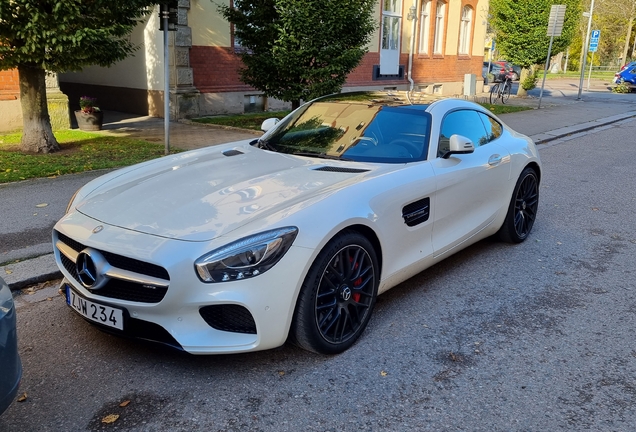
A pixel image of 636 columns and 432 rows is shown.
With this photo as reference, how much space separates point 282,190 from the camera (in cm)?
359

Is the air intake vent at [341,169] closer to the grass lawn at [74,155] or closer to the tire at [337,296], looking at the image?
the tire at [337,296]

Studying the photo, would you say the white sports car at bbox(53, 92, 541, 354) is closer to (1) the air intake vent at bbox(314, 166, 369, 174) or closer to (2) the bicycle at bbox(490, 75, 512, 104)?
(1) the air intake vent at bbox(314, 166, 369, 174)

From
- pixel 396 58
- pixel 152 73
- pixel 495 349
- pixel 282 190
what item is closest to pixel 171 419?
pixel 282 190

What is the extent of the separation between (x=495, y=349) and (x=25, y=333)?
3.07 m

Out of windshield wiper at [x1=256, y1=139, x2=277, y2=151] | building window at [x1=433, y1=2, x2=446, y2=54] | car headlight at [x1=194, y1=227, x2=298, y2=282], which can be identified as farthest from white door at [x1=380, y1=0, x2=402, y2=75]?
car headlight at [x1=194, y1=227, x2=298, y2=282]

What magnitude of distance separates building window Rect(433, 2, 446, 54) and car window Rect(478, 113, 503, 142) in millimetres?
21397

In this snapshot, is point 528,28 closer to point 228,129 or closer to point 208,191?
point 228,129

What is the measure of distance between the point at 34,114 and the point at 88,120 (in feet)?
8.41

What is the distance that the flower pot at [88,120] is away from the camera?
12.1 meters

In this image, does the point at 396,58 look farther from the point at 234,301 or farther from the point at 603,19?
the point at 603,19

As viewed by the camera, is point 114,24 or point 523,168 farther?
point 114,24

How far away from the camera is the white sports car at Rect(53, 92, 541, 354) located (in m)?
3.00

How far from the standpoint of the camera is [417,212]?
4.03 meters

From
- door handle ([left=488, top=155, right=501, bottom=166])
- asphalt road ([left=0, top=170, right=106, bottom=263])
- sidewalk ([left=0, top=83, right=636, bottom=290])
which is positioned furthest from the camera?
asphalt road ([left=0, top=170, right=106, bottom=263])
